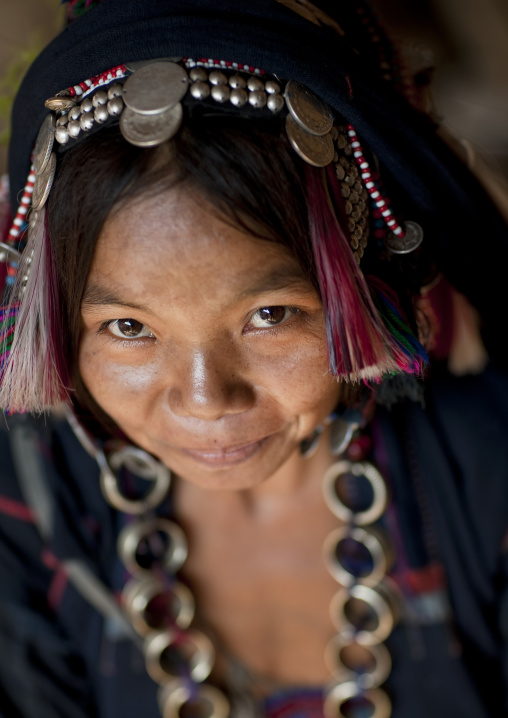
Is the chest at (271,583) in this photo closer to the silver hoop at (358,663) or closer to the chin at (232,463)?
the silver hoop at (358,663)

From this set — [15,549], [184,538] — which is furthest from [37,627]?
[184,538]

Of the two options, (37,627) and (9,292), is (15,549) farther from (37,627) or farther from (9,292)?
(9,292)

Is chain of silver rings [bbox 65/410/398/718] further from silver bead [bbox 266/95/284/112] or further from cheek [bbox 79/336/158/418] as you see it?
silver bead [bbox 266/95/284/112]

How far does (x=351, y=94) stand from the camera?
2.46 feet

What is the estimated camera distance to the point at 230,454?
0.89 meters

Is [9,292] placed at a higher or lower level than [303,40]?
lower

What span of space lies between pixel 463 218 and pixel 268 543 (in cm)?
65

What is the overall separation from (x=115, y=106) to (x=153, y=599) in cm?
83

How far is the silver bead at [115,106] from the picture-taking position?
2.26 ft

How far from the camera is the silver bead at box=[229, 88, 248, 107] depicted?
68 cm

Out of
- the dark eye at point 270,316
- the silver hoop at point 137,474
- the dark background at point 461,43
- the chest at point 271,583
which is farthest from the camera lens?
the dark background at point 461,43

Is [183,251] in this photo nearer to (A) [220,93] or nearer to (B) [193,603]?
(A) [220,93]

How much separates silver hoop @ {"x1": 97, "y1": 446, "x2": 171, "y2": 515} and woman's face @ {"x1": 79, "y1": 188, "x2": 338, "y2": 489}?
12 cm

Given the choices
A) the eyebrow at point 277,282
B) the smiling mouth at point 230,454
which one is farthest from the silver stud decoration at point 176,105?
the smiling mouth at point 230,454
